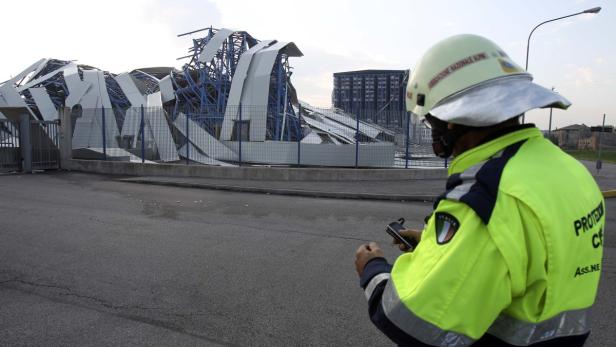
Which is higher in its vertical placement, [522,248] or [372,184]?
[522,248]

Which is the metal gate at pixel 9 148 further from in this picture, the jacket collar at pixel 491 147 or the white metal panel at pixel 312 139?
the jacket collar at pixel 491 147

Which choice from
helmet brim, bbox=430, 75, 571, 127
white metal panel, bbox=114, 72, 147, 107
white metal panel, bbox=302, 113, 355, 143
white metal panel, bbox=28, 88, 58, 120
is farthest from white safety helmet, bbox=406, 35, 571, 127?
white metal panel, bbox=28, 88, 58, 120

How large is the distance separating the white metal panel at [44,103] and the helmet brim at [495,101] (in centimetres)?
3552

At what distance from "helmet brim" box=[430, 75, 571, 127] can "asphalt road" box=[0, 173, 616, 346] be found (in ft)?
7.97

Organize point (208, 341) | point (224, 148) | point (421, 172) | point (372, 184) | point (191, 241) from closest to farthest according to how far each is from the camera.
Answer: point (208, 341), point (191, 241), point (372, 184), point (421, 172), point (224, 148)

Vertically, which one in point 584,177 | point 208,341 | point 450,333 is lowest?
point 208,341

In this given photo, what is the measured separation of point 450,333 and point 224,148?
59.1ft

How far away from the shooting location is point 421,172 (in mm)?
14695

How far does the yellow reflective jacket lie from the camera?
99cm

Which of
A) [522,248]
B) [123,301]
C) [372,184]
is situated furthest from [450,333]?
[372,184]

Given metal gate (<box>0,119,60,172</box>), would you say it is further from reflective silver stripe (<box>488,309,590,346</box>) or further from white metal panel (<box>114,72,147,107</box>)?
reflective silver stripe (<box>488,309,590,346</box>)

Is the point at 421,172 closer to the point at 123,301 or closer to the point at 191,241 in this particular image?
the point at 191,241

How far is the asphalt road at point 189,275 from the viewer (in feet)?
10.7

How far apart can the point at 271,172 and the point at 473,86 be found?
13.1 meters
